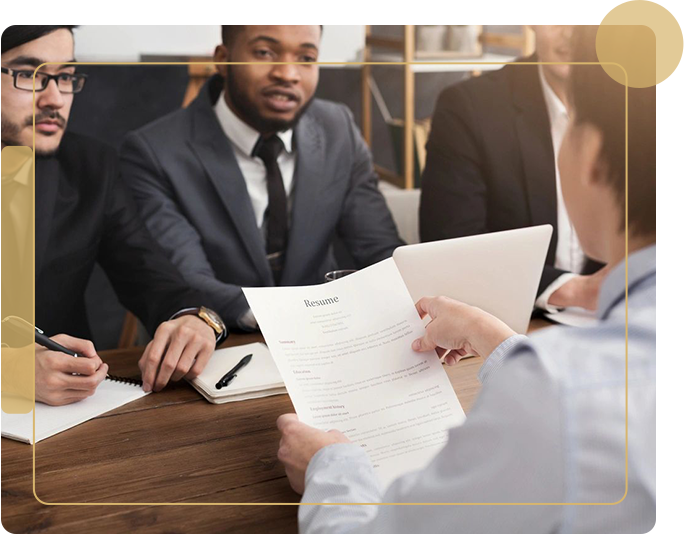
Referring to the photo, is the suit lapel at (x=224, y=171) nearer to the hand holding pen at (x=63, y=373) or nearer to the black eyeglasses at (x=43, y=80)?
the black eyeglasses at (x=43, y=80)

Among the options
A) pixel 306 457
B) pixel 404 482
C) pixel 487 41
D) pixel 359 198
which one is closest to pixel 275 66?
pixel 359 198

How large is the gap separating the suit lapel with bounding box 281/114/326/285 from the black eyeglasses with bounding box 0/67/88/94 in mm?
641

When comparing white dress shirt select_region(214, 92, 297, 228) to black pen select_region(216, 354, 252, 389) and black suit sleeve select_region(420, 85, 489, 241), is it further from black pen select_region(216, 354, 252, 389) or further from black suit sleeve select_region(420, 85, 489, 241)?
black pen select_region(216, 354, 252, 389)

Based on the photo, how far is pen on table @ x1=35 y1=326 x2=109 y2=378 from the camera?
1.15 m

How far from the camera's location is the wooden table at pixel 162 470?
89cm

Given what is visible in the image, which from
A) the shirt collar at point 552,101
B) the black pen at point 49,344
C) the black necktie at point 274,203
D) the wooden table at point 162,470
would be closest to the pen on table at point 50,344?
the black pen at point 49,344

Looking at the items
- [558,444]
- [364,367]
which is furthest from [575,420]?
[364,367]

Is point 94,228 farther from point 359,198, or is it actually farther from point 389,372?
point 389,372

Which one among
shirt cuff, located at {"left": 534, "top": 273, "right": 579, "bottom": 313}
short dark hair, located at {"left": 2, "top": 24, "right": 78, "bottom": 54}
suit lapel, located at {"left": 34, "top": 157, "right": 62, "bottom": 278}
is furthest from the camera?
suit lapel, located at {"left": 34, "top": 157, "right": 62, "bottom": 278}

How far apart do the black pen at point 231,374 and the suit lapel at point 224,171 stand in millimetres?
751

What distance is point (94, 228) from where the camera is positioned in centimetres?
181

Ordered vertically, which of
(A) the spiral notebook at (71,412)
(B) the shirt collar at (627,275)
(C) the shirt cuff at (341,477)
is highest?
(B) the shirt collar at (627,275)

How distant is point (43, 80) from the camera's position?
4.36 ft

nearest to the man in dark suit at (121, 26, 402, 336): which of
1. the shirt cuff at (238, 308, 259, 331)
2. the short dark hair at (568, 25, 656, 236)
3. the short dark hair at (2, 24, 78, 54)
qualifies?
the shirt cuff at (238, 308, 259, 331)
